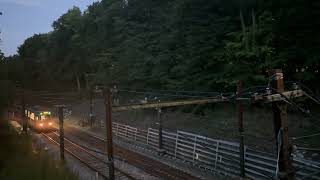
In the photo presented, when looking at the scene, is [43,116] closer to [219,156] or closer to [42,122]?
[42,122]

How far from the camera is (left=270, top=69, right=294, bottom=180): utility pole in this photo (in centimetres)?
1612

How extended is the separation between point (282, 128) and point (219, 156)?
11607 millimetres

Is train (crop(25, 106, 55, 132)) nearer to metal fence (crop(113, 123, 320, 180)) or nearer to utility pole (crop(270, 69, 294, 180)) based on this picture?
metal fence (crop(113, 123, 320, 180))

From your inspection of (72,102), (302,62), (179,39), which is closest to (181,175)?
(302,62)

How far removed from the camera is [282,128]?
53.0 ft

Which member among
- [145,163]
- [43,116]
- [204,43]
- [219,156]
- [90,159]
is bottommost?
[90,159]

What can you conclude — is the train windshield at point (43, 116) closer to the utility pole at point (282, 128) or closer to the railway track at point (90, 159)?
the railway track at point (90, 159)

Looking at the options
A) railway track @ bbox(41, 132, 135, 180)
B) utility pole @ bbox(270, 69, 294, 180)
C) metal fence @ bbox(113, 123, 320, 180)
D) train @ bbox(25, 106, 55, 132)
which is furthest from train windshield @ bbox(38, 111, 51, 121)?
utility pole @ bbox(270, 69, 294, 180)

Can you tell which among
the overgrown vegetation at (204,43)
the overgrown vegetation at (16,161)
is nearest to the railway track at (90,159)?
the overgrown vegetation at (204,43)

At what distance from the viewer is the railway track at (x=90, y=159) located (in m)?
28.0

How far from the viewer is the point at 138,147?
38.2 m

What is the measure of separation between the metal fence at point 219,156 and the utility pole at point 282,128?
1.96 meters

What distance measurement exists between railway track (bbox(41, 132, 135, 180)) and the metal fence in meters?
5.03

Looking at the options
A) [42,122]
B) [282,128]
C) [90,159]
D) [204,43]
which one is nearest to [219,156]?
[90,159]
